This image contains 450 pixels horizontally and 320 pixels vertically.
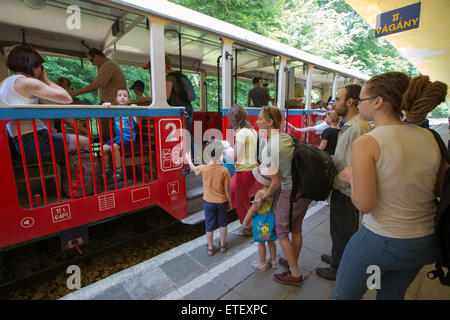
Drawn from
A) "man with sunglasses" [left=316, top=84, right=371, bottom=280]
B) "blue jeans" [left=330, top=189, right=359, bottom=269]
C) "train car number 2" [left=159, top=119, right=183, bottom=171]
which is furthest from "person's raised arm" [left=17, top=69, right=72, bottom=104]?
"blue jeans" [left=330, top=189, right=359, bottom=269]

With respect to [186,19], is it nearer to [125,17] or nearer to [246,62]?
[125,17]

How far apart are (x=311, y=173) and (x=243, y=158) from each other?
3.22ft

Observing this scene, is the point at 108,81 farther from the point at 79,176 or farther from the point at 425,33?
the point at 425,33

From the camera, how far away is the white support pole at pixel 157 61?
100 inches

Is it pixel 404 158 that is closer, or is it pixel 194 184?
pixel 404 158

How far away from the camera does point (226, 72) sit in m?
3.35

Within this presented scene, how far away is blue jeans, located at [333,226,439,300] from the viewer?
107 cm

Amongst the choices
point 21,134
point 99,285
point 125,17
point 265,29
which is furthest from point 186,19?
point 265,29

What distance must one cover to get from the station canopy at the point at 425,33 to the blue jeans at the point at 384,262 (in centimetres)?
652

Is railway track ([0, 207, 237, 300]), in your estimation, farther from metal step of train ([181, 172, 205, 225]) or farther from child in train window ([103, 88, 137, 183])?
child in train window ([103, 88, 137, 183])

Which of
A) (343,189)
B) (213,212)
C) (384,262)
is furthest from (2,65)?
(384,262)

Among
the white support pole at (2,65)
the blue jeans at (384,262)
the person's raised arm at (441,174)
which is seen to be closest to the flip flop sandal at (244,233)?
the blue jeans at (384,262)

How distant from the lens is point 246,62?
17.2 ft

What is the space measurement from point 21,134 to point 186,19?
2.02m
